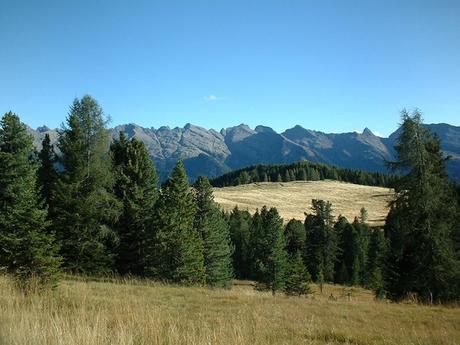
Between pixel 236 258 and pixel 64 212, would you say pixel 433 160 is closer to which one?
pixel 64 212

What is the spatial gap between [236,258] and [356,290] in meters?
30.2

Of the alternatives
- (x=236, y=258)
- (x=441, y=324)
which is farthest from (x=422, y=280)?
(x=236, y=258)

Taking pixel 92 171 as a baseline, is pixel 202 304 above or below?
below

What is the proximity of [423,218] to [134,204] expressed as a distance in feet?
67.0

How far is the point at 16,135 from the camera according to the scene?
25.8 meters

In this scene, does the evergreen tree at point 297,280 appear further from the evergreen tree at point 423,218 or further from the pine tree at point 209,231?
the evergreen tree at point 423,218

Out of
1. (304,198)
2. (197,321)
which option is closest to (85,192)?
(197,321)

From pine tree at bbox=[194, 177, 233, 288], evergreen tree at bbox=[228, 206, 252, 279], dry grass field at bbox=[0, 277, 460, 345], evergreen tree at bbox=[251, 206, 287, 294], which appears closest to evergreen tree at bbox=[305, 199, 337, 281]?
evergreen tree at bbox=[228, 206, 252, 279]

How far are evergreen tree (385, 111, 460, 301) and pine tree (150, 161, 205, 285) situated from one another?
52.7ft

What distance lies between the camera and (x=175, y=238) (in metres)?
35.9

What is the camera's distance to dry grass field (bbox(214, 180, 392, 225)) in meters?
143

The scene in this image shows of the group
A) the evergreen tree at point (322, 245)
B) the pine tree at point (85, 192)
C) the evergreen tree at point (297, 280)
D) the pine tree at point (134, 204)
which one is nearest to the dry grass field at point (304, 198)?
the evergreen tree at point (322, 245)

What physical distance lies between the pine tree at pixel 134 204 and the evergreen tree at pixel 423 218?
18.3 metres

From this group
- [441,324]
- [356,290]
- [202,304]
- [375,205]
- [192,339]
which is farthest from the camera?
[375,205]
